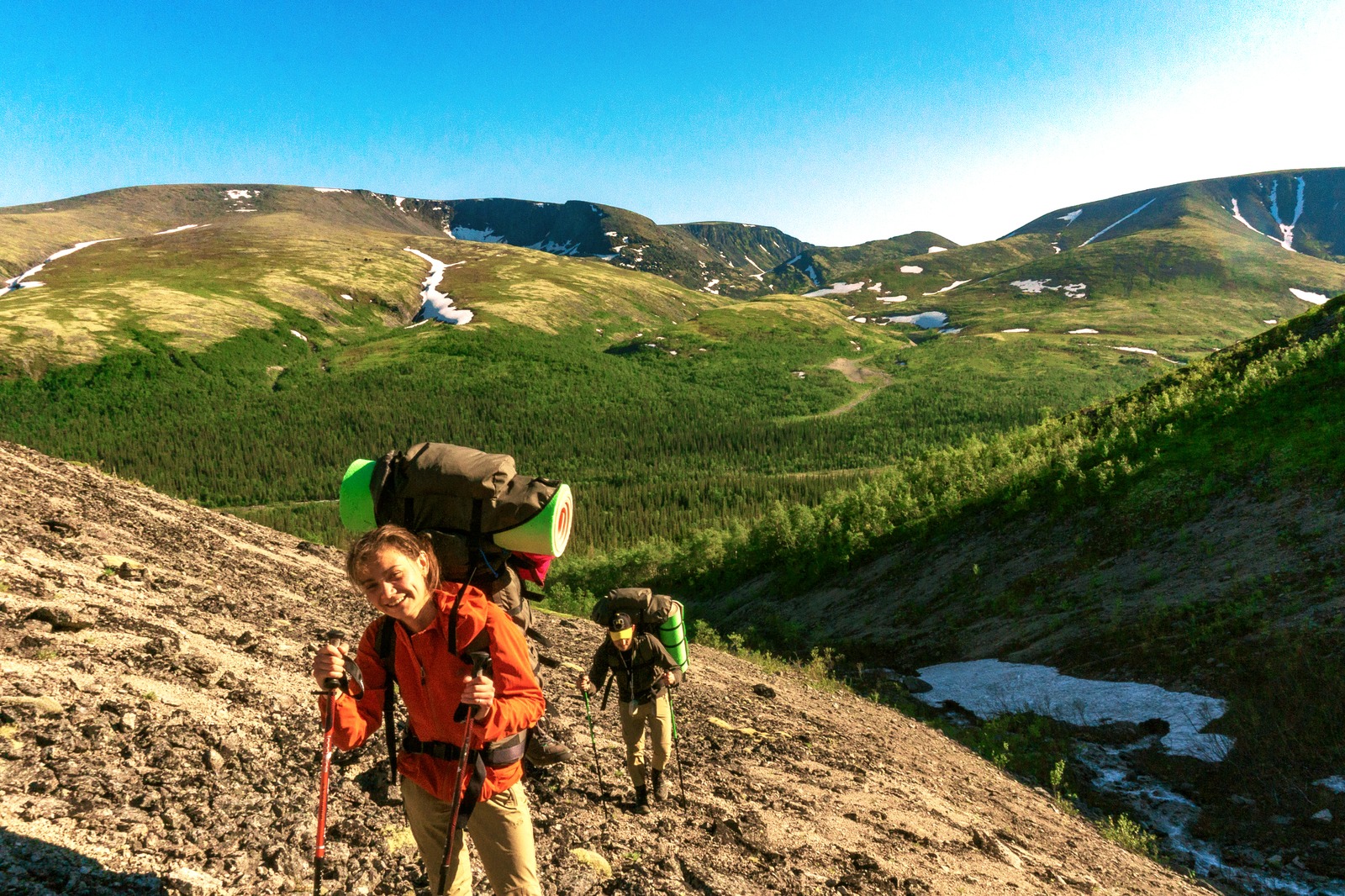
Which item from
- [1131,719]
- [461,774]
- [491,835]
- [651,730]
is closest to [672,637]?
[651,730]

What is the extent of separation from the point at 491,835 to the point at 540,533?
155cm

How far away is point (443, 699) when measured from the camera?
3221 millimetres

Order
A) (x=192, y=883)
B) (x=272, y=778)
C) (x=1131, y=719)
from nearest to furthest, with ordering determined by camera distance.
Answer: (x=192, y=883) < (x=272, y=778) < (x=1131, y=719)

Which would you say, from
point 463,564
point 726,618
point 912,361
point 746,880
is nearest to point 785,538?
point 726,618

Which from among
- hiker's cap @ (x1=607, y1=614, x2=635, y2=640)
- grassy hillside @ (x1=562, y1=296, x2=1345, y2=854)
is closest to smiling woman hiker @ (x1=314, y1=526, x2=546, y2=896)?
hiker's cap @ (x1=607, y1=614, x2=635, y2=640)

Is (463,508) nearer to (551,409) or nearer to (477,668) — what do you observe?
(477,668)

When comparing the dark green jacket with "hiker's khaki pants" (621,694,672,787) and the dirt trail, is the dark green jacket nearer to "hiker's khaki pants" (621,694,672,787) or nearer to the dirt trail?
"hiker's khaki pants" (621,694,672,787)

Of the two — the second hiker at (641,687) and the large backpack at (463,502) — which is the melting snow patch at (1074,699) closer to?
the second hiker at (641,687)

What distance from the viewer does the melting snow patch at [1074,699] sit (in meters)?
11.9

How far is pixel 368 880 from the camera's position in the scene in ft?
15.0

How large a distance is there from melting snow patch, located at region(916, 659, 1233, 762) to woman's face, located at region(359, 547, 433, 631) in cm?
1374

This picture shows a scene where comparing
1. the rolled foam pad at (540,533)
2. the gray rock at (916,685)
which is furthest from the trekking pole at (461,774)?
the gray rock at (916,685)

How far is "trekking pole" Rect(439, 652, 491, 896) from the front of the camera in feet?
9.89

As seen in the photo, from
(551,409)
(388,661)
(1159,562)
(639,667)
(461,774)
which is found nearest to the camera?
(461,774)
